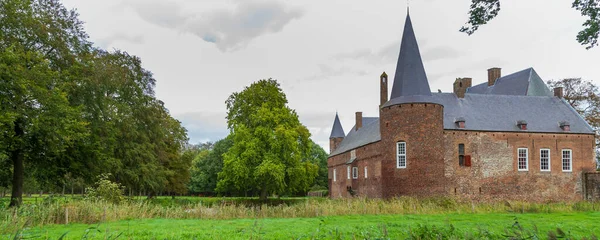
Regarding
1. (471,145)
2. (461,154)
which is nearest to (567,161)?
(471,145)

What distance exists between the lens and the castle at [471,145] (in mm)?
25375

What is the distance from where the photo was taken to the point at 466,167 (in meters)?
27.0

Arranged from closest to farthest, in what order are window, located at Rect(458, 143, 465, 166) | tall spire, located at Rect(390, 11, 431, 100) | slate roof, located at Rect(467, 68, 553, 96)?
tall spire, located at Rect(390, 11, 431, 100) < window, located at Rect(458, 143, 465, 166) < slate roof, located at Rect(467, 68, 553, 96)

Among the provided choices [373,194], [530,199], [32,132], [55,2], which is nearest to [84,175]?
[32,132]

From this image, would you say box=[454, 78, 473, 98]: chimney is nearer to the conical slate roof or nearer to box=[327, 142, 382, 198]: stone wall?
box=[327, 142, 382, 198]: stone wall

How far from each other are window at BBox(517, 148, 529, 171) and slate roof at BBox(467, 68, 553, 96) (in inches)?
217

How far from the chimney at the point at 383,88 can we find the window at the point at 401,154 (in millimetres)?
7935

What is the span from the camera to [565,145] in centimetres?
2853

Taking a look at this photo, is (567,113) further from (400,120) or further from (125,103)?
(125,103)

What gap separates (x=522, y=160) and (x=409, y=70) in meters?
9.09

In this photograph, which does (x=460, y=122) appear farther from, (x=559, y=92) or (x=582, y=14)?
(x=582, y=14)

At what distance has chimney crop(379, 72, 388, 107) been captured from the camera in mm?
33500

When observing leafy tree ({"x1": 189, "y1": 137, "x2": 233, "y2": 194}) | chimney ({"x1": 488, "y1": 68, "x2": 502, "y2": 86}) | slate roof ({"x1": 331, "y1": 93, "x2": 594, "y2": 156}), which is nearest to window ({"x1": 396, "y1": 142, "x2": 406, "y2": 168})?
slate roof ({"x1": 331, "y1": 93, "x2": 594, "y2": 156})

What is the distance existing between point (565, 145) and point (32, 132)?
28727mm
